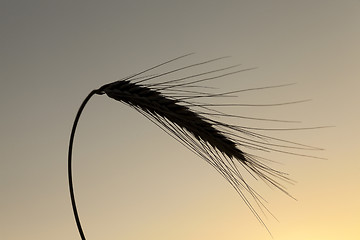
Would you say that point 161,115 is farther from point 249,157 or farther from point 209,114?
point 249,157

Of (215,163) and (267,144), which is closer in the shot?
(267,144)

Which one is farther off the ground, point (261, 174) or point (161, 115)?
point (161, 115)

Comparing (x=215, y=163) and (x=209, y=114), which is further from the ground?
(x=209, y=114)

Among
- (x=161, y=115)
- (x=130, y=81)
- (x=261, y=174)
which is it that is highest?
(x=130, y=81)

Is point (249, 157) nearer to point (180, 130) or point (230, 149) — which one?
point (230, 149)

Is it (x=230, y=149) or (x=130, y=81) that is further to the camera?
(x=130, y=81)

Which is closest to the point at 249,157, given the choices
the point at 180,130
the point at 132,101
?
the point at 180,130

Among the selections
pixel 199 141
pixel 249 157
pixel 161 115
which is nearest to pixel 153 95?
pixel 161 115

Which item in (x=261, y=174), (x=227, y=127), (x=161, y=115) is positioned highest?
(x=161, y=115)

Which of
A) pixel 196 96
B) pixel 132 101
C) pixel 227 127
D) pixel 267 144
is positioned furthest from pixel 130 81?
pixel 267 144
